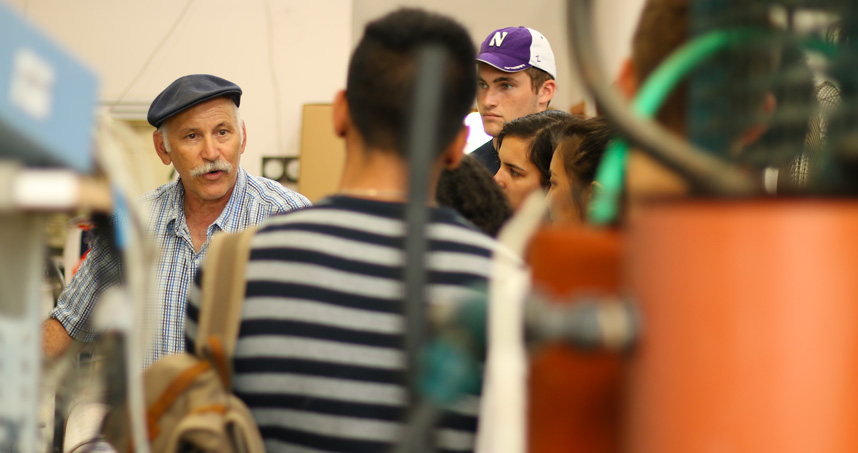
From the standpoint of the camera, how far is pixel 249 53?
15.9 ft

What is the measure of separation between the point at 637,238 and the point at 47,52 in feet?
0.84

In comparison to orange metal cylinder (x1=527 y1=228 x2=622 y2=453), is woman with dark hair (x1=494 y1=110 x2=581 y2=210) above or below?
above

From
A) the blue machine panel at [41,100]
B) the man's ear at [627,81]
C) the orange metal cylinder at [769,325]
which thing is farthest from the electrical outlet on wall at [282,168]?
the orange metal cylinder at [769,325]

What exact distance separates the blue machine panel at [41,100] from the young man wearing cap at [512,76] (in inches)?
85.6

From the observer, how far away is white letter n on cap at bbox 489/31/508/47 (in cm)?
252

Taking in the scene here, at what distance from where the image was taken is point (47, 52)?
336mm

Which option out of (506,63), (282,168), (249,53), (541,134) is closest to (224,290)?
(541,134)

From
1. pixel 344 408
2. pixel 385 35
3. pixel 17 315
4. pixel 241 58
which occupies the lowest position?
pixel 344 408

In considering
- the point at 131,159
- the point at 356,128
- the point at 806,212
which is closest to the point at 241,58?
the point at 356,128

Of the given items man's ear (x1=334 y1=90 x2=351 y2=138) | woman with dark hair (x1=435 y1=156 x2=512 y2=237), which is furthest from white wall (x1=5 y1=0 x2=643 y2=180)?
man's ear (x1=334 y1=90 x2=351 y2=138)

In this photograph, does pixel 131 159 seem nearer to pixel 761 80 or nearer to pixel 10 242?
pixel 10 242

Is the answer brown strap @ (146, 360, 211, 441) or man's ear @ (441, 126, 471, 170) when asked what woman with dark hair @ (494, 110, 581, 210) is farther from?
brown strap @ (146, 360, 211, 441)

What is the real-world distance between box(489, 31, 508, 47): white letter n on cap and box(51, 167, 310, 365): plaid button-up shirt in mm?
783

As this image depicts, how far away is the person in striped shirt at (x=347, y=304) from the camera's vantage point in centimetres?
77
